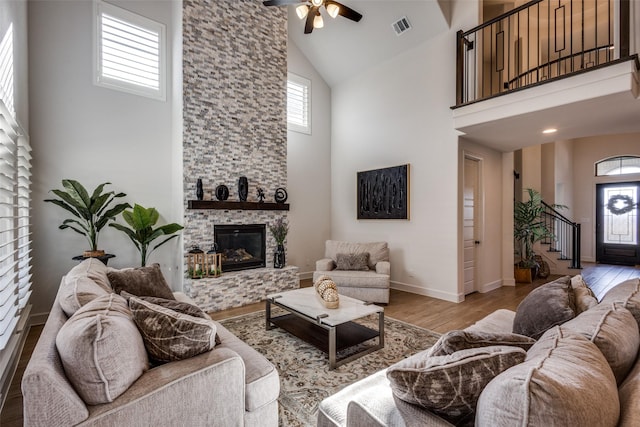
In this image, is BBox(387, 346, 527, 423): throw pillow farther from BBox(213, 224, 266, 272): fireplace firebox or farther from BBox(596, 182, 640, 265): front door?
BBox(596, 182, 640, 265): front door

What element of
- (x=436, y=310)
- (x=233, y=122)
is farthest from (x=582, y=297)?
(x=233, y=122)

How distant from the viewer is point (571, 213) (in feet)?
29.2

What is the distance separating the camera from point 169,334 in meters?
1.49

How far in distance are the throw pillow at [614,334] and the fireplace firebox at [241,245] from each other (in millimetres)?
4181

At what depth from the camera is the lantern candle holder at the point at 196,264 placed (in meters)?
4.21

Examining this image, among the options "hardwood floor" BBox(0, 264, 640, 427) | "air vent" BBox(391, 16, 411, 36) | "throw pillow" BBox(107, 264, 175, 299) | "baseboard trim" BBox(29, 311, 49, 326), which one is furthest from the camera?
"air vent" BBox(391, 16, 411, 36)

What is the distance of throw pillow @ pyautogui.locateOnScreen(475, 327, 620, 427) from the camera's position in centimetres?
70

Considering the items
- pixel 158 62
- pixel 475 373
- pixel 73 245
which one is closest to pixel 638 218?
pixel 475 373

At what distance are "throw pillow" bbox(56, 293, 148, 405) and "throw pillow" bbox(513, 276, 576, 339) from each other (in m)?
2.09

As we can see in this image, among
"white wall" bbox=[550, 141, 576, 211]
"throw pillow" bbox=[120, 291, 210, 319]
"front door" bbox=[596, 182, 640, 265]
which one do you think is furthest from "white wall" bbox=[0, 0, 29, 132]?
"front door" bbox=[596, 182, 640, 265]

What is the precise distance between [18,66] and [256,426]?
4.13 meters

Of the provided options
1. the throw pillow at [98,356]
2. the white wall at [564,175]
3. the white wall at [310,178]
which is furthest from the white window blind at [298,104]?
the white wall at [564,175]

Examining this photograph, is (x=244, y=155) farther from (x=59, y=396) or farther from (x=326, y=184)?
(x=59, y=396)

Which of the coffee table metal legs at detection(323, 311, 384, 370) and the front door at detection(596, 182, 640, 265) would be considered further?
the front door at detection(596, 182, 640, 265)
